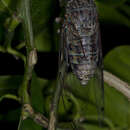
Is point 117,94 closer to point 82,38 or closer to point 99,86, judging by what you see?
point 99,86

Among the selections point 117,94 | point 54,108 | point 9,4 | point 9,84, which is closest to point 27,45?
Result: point 54,108

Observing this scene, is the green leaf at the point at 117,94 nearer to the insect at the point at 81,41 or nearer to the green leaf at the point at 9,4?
the insect at the point at 81,41

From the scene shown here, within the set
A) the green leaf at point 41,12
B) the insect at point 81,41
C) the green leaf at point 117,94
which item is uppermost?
the green leaf at point 41,12

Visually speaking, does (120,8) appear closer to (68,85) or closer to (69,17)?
(69,17)

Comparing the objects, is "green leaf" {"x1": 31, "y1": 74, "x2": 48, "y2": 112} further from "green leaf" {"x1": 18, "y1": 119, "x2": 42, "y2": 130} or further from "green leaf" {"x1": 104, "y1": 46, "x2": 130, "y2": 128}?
"green leaf" {"x1": 104, "y1": 46, "x2": 130, "y2": 128}

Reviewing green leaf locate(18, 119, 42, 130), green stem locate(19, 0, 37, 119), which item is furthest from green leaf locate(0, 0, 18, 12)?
green leaf locate(18, 119, 42, 130)

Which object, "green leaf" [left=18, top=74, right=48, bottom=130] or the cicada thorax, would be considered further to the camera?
the cicada thorax

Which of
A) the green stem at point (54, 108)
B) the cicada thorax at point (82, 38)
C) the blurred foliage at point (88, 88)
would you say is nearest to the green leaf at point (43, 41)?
the blurred foliage at point (88, 88)

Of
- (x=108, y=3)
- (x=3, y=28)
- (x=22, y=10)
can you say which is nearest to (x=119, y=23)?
(x=108, y=3)
